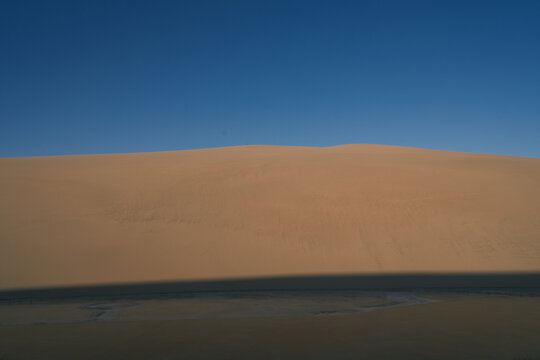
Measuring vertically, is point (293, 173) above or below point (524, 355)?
above

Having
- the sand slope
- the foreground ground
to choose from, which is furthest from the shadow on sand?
the foreground ground

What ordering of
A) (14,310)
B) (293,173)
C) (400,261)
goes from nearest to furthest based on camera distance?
1. (14,310)
2. (400,261)
3. (293,173)

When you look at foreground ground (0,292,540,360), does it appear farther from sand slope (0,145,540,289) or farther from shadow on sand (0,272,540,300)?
sand slope (0,145,540,289)

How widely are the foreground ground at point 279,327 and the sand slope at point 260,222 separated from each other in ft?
3.89

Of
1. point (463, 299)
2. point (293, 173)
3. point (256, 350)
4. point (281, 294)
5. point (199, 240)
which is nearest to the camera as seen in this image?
point (256, 350)

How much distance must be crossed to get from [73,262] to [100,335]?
3694 mm

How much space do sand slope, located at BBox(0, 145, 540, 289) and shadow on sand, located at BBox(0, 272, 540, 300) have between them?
0.63ft

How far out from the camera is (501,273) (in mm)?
7203

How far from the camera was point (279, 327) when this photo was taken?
430 cm

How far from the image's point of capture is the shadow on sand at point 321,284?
6.66 meters

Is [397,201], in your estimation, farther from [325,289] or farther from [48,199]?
[48,199]

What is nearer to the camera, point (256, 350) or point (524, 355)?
point (524, 355)

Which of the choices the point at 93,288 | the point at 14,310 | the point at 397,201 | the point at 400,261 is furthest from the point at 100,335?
the point at 397,201

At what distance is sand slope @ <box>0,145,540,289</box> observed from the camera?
7.38 m
